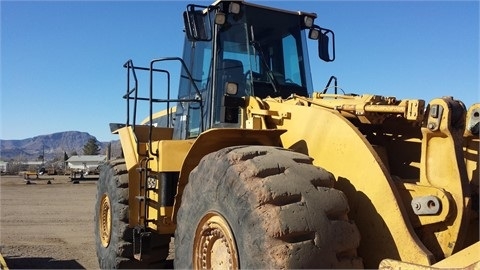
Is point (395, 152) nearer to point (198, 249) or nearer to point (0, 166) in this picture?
point (198, 249)

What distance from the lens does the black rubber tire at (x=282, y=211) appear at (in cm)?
307

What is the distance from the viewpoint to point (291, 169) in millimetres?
3391

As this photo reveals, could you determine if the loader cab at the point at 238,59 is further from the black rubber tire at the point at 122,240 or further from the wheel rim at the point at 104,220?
the wheel rim at the point at 104,220

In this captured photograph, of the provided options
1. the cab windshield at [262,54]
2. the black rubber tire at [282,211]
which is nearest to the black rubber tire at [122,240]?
the cab windshield at [262,54]

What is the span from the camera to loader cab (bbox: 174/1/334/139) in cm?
534

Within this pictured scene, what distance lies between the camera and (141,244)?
588cm

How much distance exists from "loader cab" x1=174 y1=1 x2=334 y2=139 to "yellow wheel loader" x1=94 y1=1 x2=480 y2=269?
1 centimetres

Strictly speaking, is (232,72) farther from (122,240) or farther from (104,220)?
(104,220)

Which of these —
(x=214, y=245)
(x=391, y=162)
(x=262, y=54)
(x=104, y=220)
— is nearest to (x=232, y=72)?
(x=262, y=54)

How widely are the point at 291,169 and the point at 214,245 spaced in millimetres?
942

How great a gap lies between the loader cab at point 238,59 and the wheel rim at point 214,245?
1.47 m

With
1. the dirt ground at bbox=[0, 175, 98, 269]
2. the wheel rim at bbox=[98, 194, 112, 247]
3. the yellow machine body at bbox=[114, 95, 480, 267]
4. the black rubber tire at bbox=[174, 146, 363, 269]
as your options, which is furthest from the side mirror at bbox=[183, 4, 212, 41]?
the dirt ground at bbox=[0, 175, 98, 269]

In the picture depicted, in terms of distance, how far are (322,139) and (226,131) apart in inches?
35.2

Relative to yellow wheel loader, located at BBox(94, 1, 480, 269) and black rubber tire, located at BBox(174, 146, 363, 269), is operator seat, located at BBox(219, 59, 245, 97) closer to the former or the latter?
yellow wheel loader, located at BBox(94, 1, 480, 269)
